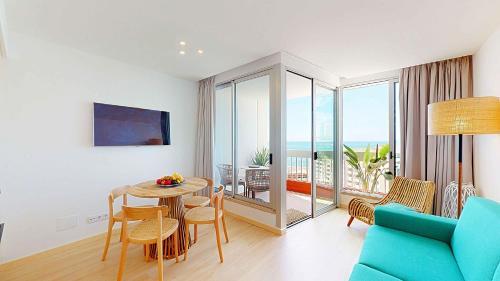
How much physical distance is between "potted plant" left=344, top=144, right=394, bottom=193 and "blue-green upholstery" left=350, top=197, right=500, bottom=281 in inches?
75.6

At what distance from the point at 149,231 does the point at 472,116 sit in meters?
3.15

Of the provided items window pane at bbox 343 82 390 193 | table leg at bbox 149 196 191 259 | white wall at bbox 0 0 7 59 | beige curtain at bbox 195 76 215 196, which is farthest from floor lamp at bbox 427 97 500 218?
white wall at bbox 0 0 7 59

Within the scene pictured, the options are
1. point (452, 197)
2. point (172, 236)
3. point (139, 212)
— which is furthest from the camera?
point (452, 197)

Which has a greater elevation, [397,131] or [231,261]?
[397,131]

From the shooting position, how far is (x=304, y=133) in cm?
372

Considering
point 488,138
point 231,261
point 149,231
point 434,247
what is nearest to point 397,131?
point 488,138

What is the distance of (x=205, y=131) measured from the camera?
4.07 m

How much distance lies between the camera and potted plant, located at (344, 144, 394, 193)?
3.70 meters

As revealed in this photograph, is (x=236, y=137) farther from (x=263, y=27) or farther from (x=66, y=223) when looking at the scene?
(x=66, y=223)

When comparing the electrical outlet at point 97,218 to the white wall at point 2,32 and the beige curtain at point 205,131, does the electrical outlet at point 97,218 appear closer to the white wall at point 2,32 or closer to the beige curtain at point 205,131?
the beige curtain at point 205,131

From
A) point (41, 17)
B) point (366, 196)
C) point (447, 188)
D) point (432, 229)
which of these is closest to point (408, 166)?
point (447, 188)

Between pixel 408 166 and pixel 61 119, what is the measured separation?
486 centimetres

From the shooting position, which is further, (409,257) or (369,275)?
(409,257)

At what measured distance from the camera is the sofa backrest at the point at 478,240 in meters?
1.15
